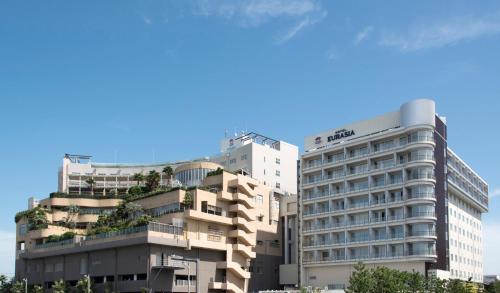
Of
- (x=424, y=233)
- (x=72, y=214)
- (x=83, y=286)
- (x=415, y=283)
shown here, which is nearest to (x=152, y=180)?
(x=72, y=214)

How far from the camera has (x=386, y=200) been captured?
11238cm

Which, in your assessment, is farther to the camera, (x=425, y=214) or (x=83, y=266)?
(x=83, y=266)

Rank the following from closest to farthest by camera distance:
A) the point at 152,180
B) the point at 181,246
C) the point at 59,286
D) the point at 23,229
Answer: the point at 181,246 → the point at 59,286 → the point at 152,180 → the point at 23,229

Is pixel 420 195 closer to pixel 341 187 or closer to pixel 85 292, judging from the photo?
pixel 341 187

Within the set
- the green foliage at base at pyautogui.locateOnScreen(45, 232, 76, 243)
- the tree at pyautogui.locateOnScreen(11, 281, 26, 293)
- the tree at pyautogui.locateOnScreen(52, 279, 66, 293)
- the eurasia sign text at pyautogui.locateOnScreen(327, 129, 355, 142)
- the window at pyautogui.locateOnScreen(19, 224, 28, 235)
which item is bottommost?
the tree at pyautogui.locateOnScreen(11, 281, 26, 293)

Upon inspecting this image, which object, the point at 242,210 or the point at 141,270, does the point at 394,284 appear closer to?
the point at 242,210

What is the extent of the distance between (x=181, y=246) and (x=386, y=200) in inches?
1492

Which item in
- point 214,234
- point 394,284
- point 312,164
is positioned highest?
point 312,164

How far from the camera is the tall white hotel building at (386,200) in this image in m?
108

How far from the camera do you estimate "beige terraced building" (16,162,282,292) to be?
350 ft

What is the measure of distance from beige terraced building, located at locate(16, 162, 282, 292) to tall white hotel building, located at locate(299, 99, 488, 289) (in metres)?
9.51

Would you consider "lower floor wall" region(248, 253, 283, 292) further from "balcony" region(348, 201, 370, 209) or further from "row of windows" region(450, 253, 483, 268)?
"row of windows" region(450, 253, 483, 268)

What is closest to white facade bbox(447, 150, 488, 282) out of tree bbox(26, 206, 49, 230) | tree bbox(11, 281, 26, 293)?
Result: tree bbox(26, 206, 49, 230)

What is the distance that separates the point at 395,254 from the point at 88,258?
2247 inches
